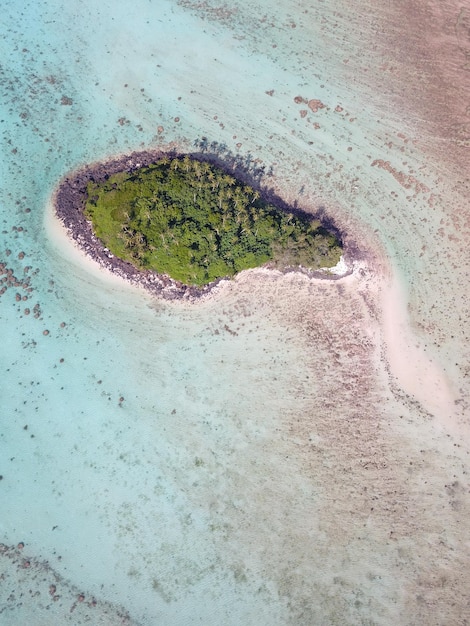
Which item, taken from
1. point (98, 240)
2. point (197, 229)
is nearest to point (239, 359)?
point (197, 229)

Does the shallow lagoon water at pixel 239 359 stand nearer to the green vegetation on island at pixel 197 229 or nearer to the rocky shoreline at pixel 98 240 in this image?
the rocky shoreline at pixel 98 240

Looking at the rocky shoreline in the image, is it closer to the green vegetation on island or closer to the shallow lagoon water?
the green vegetation on island

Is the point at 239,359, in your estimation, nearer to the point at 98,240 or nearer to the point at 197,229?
the point at 197,229

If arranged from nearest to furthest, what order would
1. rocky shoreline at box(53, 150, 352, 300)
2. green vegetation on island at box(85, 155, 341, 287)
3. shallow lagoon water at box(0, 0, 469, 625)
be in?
1. shallow lagoon water at box(0, 0, 469, 625)
2. green vegetation on island at box(85, 155, 341, 287)
3. rocky shoreline at box(53, 150, 352, 300)

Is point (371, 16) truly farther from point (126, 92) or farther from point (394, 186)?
point (126, 92)

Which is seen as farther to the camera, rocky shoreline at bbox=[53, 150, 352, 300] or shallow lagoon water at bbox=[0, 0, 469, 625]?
rocky shoreline at bbox=[53, 150, 352, 300]

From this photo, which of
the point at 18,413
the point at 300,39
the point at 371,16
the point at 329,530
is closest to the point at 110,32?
the point at 300,39

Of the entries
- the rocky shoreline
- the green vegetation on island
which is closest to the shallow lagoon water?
the rocky shoreline
